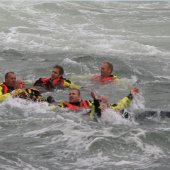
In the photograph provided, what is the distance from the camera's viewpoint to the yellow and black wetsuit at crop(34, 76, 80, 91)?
1323 cm

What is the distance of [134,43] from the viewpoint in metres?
21.5

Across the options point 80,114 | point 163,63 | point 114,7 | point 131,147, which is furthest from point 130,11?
point 131,147

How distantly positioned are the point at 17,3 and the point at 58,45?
438 inches

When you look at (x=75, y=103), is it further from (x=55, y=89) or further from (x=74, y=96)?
(x=55, y=89)

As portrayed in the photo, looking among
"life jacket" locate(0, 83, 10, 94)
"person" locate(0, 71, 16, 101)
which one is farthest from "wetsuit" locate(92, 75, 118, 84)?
"life jacket" locate(0, 83, 10, 94)

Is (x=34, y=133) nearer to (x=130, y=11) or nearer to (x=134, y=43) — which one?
(x=134, y=43)

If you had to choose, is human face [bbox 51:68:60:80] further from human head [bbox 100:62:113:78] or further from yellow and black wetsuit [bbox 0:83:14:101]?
yellow and black wetsuit [bbox 0:83:14:101]

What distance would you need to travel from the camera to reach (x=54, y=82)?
44.2 ft

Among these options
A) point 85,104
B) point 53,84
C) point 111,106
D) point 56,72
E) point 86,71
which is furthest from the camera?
point 86,71

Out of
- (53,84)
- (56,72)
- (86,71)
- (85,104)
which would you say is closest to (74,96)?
(85,104)

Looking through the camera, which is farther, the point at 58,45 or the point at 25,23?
the point at 25,23

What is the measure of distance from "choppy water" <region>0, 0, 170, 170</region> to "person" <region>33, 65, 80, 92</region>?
219 millimetres

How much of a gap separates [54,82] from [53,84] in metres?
0.08

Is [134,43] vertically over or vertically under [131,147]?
over
